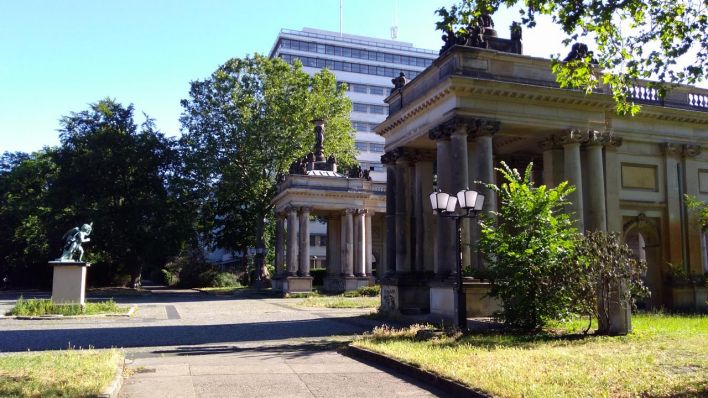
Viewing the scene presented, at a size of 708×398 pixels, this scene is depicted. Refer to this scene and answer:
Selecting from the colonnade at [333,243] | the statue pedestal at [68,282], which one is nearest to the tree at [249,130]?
the colonnade at [333,243]

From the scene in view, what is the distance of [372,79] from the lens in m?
91.1

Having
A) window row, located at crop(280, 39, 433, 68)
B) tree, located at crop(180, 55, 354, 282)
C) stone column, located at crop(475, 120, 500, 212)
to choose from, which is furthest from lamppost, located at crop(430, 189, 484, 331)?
window row, located at crop(280, 39, 433, 68)

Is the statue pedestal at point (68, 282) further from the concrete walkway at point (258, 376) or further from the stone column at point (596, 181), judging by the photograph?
the stone column at point (596, 181)

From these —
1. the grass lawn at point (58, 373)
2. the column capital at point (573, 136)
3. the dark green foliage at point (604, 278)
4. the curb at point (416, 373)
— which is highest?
the column capital at point (573, 136)

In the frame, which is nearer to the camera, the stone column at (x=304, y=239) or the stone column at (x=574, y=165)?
the stone column at (x=574, y=165)

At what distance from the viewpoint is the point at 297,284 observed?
39.8 m

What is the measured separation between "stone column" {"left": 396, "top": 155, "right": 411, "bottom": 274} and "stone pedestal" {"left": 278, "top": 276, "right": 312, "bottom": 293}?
17.9m

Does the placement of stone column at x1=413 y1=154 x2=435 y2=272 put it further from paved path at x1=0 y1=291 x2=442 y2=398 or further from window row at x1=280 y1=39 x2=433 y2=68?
window row at x1=280 y1=39 x2=433 y2=68

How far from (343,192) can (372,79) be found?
2085 inches

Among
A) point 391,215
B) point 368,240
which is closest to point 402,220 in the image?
point 391,215

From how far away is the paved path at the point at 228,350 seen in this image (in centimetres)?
873

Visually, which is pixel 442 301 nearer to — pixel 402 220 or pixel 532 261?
pixel 402 220

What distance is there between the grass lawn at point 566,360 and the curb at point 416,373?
0.42 feet

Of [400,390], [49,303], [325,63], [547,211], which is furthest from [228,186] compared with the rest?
[325,63]
